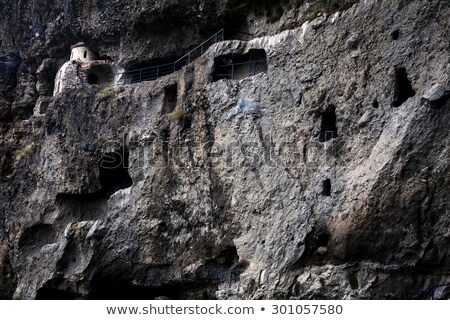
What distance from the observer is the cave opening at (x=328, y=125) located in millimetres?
22266

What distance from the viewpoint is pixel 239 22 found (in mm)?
28297

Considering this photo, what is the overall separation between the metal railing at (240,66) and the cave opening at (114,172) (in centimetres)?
489

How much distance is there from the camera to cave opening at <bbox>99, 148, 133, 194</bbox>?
91.9 ft

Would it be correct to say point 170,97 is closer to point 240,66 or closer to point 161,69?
point 240,66

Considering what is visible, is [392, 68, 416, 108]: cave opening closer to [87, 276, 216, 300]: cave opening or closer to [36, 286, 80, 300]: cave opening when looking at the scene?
[87, 276, 216, 300]: cave opening

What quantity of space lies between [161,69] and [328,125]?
35.0 ft

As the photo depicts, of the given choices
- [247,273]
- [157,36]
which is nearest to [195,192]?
[247,273]

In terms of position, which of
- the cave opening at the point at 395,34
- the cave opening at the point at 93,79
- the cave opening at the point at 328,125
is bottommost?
Result: the cave opening at the point at 328,125

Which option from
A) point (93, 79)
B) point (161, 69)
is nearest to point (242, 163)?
point (161, 69)

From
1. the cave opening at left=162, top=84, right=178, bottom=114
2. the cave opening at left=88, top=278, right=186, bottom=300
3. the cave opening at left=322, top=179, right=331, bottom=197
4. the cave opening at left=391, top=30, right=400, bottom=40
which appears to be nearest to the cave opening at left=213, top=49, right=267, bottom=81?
the cave opening at left=162, top=84, right=178, bottom=114

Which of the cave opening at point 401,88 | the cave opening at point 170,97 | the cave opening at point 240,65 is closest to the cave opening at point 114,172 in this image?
the cave opening at point 170,97

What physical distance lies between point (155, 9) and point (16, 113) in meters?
9.69

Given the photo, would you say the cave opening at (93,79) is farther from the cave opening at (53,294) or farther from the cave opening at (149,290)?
the cave opening at (149,290)

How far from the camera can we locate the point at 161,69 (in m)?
31.2
